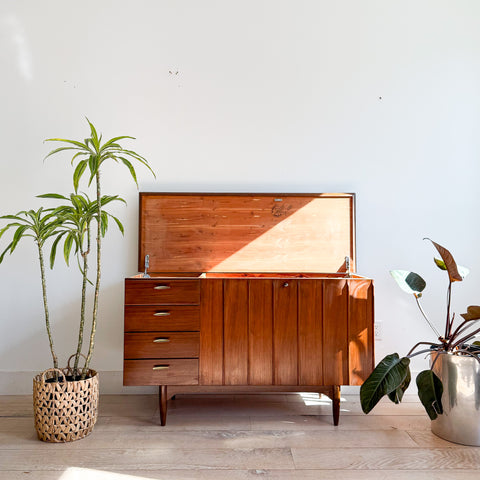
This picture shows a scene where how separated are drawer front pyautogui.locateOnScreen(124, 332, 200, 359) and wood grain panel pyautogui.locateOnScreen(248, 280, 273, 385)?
0.28 m

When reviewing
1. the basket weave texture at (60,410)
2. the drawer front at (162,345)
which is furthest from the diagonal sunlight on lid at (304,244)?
the basket weave texture at (60,410)

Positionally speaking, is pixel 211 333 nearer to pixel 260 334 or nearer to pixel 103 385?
pixel 260 334

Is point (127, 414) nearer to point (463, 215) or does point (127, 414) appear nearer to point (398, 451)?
point (398, 451)

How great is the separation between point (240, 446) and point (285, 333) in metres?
0.55

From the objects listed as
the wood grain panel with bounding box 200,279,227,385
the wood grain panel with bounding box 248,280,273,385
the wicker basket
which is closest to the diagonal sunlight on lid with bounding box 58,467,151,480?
the wicker basket

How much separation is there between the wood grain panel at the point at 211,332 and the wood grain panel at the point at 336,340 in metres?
0.52

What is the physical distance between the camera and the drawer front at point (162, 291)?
2020 millimetres

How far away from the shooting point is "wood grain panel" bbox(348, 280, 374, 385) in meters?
2.02

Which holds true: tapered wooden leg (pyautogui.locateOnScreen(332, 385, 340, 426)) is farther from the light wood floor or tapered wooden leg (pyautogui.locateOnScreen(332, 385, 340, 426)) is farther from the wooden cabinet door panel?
the wooden cabinet door panel

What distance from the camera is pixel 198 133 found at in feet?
8.48

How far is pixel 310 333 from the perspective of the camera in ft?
6.64

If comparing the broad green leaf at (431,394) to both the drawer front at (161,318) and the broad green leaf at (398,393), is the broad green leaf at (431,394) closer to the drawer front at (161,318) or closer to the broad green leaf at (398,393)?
the broad green leaf at (398,393)

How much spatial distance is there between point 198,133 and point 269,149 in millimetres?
466

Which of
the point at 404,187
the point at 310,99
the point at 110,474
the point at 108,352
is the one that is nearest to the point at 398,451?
the point at 110,474
